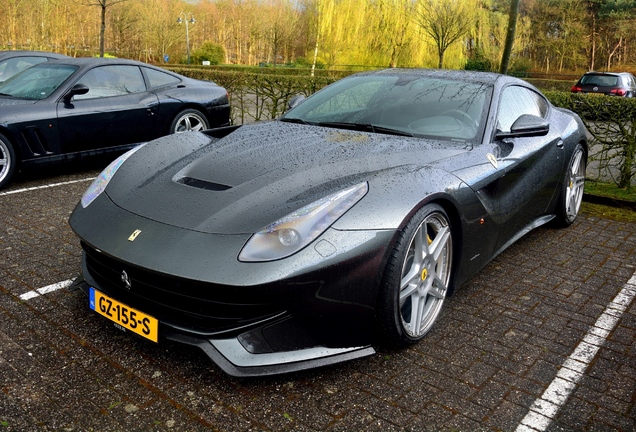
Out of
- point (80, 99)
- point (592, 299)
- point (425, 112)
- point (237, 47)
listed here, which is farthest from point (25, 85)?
point (237, 47)

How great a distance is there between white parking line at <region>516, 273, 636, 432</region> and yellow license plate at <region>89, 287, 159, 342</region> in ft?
5.44

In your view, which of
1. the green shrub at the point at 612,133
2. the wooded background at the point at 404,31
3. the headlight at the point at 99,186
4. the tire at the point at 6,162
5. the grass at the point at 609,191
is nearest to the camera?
the headlight at the point at 99,186

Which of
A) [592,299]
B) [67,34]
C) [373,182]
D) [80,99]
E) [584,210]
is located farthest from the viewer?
[67,34]

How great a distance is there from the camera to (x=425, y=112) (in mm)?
3943

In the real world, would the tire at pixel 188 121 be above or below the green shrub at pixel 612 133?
below

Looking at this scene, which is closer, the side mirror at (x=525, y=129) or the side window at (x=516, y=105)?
the side mirror at (x=525, y=129)

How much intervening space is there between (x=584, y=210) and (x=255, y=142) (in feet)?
13.8

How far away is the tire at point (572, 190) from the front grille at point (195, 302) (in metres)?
3.54

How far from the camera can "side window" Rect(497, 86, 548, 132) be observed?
13.4ft

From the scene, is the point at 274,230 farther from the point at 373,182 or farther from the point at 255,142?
the point at 255,142

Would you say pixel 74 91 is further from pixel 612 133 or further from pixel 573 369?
pixel 612 133

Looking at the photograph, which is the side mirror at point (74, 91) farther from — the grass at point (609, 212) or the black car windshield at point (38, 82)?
the grass at point (609, 212)

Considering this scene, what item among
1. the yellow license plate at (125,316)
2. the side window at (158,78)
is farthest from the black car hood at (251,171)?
the side window at (158,78)

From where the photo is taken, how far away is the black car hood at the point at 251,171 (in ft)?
9.05
